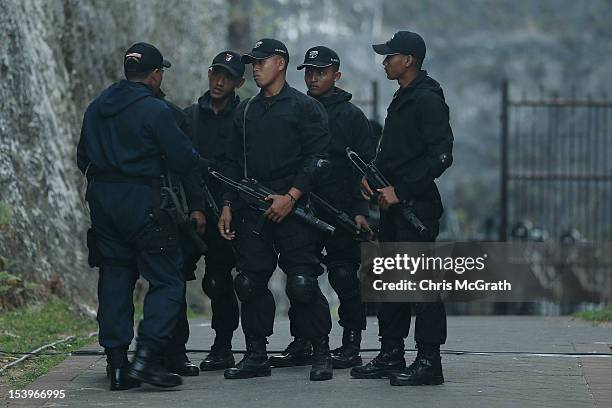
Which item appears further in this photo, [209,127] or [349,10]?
[349,10]

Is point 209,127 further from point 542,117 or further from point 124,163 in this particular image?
point 542,117

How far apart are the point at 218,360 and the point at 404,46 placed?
2.44 m

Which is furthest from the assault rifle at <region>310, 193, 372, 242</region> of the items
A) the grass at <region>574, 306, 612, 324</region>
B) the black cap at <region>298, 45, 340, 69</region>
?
the grass at <region>574, 306, 612, 324</region>

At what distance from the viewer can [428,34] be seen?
105 meters

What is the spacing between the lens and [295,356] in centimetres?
913

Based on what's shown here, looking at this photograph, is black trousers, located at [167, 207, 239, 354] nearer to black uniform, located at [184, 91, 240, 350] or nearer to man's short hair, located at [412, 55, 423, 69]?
black uniform, located at [184, 91, 240, 350]

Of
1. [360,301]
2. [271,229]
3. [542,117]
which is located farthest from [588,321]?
[542,117]

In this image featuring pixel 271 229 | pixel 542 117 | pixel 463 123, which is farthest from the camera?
pixel 463 123

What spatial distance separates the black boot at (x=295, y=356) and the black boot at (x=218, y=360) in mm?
279

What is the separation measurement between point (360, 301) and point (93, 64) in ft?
22.7

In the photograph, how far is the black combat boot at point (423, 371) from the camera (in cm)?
809

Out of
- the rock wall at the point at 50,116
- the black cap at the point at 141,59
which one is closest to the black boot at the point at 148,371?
the black cap at the point at 141,59

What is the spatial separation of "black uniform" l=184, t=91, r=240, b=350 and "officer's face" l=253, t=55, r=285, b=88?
0.56 m

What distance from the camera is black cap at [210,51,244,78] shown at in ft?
29.3
